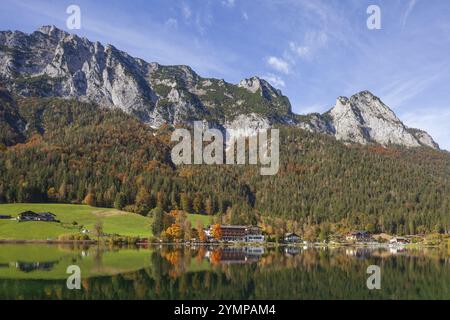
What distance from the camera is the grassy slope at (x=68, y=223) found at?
448ft

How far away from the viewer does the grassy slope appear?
448 feet

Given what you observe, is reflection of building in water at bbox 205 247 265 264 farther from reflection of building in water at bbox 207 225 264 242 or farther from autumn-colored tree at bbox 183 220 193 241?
reflection of building in water at bbox 207 225 264 242

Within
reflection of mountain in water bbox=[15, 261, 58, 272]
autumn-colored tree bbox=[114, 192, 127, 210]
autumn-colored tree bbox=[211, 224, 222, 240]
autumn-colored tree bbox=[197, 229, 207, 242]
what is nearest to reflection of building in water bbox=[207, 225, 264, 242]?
autumn-colored tree bbox=[211, 224, 222, 240]

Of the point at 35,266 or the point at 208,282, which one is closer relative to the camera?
the point at 208,282

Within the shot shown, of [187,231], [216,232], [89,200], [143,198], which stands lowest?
[216,232]

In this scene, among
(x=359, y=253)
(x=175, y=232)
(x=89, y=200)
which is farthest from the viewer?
(x=89, y=200)

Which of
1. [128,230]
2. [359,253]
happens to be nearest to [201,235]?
[128,230]

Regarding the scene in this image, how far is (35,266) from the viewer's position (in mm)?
60719

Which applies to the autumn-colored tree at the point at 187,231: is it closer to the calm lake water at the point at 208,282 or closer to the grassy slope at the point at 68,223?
Result: the grassy slope at the point at 68,223

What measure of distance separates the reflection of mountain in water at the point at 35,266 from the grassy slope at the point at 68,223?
73.9 m

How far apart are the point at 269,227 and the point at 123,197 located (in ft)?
208

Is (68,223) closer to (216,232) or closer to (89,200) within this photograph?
(89,200)

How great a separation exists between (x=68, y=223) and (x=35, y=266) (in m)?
94.7
